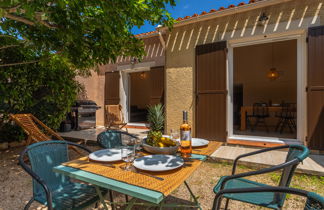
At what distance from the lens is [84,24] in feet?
9.25

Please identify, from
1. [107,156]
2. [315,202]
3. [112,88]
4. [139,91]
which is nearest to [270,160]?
[315,202]

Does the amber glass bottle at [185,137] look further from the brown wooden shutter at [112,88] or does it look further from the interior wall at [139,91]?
the interior wall at [139,91]

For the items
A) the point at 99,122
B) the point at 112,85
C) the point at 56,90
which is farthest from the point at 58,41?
the point at 99,122

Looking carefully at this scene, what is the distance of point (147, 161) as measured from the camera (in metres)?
1.30

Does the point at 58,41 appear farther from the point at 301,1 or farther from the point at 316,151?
the point at 316,151

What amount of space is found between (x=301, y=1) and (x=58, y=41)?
4.86 metres

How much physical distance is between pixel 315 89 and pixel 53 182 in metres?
4.53

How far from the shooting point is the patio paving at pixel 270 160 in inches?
110

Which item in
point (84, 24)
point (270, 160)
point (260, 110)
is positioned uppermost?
point (84, 24)

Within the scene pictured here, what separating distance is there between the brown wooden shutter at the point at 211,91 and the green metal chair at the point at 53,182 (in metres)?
3.29

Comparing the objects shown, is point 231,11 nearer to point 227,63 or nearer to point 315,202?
point 227,63

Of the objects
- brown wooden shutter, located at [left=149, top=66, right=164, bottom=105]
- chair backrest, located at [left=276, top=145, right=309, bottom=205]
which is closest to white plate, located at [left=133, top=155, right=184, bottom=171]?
chair backrest, located at [left=276, top=145, right=309, bottom=205]

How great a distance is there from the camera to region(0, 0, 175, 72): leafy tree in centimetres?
230

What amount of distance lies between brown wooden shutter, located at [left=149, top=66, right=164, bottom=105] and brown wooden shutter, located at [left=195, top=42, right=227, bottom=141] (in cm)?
172
